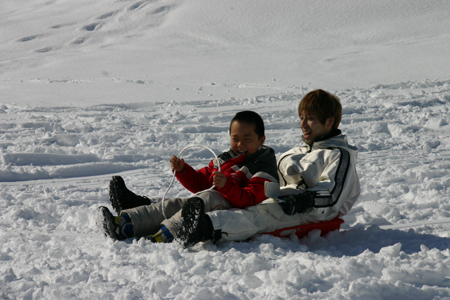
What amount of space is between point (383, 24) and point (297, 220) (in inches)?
642

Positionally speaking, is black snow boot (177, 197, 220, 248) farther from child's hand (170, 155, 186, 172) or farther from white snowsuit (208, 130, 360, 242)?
child's hand (170, 155, 186, 172)

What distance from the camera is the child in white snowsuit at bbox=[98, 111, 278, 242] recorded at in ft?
8.98

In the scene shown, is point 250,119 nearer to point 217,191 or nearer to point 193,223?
point 217,191

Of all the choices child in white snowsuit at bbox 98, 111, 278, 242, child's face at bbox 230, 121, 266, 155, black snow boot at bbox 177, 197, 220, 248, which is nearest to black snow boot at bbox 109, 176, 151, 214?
child in white snowsuit at bbox 98, 111, 278, 242

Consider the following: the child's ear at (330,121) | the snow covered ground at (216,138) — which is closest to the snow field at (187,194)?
the snow covered ground at (216,138)

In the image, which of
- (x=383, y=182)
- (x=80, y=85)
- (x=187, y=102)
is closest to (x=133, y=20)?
(x=80, y=85)

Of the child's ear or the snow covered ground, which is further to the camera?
the child's ear

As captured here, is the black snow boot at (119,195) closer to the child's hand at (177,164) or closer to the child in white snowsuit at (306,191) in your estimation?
the child's hand at (177,164)

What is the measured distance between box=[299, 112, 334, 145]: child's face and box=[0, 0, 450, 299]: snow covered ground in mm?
687

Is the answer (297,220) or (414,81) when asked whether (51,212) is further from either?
(414,81)

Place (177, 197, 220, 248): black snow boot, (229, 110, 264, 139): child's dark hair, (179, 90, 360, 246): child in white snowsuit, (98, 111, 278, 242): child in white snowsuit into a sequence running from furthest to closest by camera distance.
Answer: (229, 110, 264, 139): child's dark hair, (98, 111, 278, 242): child in white snowsuit, (179, 90, 360, 246): child in white snowsuit, (177, 197, 220, 248): black snow boot

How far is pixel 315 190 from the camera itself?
9.10 feet

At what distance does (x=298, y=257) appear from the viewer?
7.86 ft

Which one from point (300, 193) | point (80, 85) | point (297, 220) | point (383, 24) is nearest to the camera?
point (300, 193)
